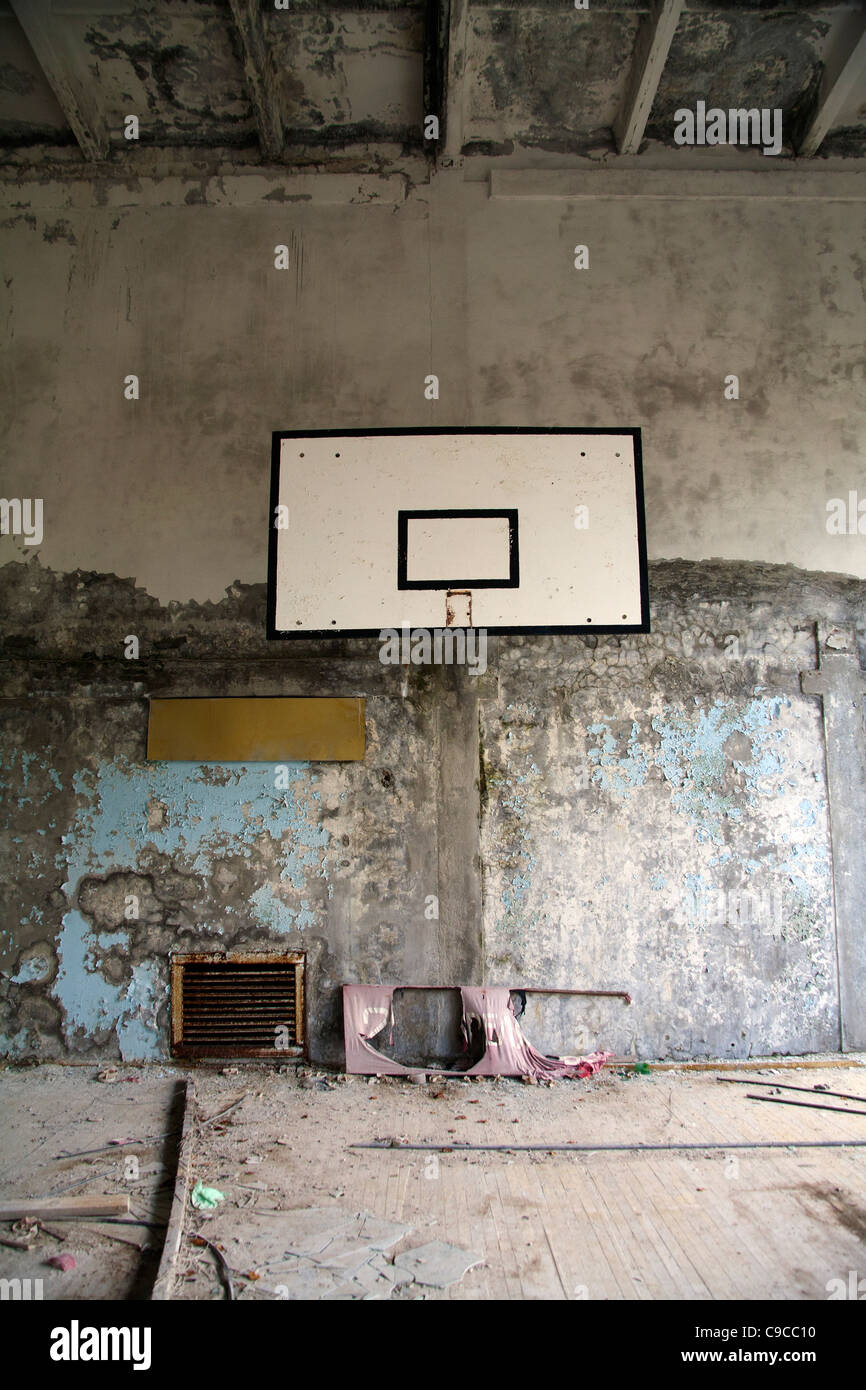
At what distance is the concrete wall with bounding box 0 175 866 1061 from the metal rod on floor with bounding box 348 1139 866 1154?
2.62 ft

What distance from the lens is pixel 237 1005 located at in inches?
143

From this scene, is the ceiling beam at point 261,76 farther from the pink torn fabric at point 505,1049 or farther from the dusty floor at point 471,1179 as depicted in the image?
the dusty floor at point 471,1179

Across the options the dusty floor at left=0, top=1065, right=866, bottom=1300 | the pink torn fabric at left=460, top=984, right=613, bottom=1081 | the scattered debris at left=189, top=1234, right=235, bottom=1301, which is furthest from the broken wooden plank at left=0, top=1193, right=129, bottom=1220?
the pink torn fabric at left=460, top=984, right=613, bottom=1081

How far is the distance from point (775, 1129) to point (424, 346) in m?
3.70

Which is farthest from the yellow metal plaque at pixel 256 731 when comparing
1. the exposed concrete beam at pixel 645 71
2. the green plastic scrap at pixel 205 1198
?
the exposed concrete beam at pixel 645 71

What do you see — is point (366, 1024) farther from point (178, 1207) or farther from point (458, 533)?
point (458, 533)

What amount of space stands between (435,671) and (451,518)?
70 centimetres

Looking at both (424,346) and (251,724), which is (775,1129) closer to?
(251,724)

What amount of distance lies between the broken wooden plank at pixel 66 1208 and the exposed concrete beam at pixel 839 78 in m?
5.27

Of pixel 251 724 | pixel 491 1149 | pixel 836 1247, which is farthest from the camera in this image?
pixel 251 724

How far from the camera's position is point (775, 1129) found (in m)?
2.97

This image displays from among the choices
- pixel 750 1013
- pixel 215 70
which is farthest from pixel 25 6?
pixel 750 1013

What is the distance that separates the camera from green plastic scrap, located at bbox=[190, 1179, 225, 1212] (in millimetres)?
2377

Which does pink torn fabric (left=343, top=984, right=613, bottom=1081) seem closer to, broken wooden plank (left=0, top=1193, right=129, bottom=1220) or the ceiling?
broken wooden plank (left=0, top=1193, right=129, bottom=1220)
